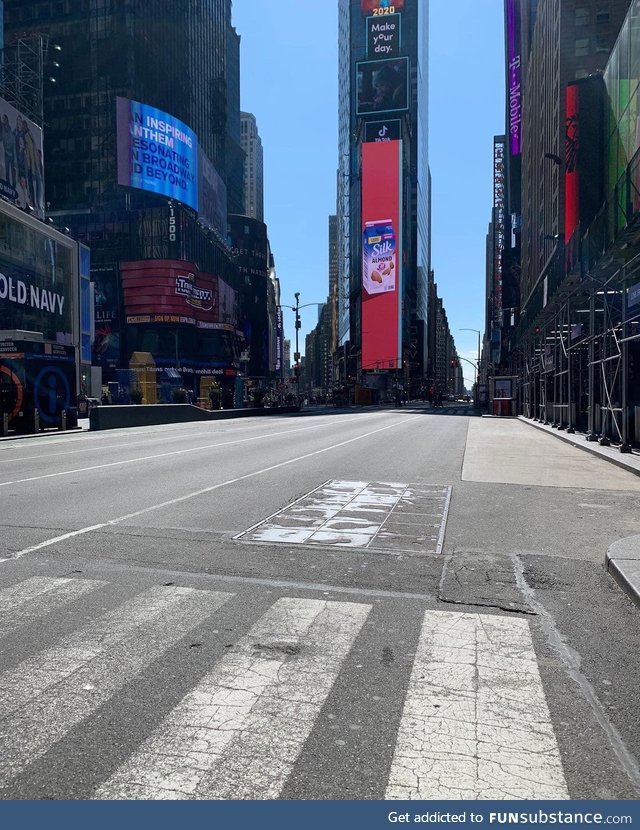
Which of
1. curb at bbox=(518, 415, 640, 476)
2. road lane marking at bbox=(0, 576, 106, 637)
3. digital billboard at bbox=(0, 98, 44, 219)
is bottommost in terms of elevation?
curb at bbox=(518, 415, 640, 476)

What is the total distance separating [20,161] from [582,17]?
43.2 m

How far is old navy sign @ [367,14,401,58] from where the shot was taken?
17375 cm

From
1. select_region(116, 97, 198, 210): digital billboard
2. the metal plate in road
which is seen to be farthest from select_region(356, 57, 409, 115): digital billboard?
the metal plate in road

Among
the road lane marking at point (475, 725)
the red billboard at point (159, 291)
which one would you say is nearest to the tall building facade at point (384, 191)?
the red billboard at point (159, 291)

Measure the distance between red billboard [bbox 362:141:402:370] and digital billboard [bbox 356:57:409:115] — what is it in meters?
22.8

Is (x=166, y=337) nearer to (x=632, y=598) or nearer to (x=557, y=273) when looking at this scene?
(x=557, y=273)

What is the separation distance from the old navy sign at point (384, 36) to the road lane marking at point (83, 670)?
198604 millimetres

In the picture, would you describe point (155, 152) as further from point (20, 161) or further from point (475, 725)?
point (475, 725)

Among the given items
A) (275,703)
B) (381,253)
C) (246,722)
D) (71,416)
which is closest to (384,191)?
(381,253)

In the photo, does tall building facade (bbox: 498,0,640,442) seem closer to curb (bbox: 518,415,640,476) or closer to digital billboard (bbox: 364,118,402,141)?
curb (bbox: 518,415,640,476)

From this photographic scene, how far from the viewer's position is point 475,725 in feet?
10.5

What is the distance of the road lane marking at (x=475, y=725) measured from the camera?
8.86ft

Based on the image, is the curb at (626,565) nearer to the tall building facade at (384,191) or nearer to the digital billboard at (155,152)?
the digital billboard at (155,152)
